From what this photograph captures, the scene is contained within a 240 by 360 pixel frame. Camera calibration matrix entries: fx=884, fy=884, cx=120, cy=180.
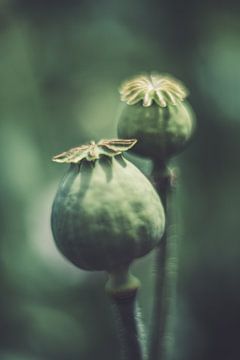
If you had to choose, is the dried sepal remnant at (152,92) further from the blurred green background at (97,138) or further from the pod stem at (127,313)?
the blurred green background at (97,138)

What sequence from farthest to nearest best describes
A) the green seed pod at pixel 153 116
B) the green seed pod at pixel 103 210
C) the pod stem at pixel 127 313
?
the green seed pod at pixel 153 116 → the pod stem at pixel 127 313 → the green seed pod at pixel 103 210

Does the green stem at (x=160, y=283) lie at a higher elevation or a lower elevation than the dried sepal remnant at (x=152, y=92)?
lower

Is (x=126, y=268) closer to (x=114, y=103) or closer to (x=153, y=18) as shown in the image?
(x=114, y=103)

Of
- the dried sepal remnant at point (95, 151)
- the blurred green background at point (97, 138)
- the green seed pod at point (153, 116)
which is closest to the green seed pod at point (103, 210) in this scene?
the dried sepal remnant at point (95, 151)

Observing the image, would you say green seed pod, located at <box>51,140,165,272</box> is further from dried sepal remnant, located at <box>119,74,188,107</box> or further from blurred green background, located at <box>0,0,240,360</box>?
blurred green background, located at <box>0,0,240,360</box>

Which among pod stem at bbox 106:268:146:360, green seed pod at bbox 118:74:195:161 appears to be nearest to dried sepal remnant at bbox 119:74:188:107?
green seed pod at bbox 118:74:195:161

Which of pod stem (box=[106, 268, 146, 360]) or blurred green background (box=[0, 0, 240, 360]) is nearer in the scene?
pod stem (box=[106, 268, 146, 360])
